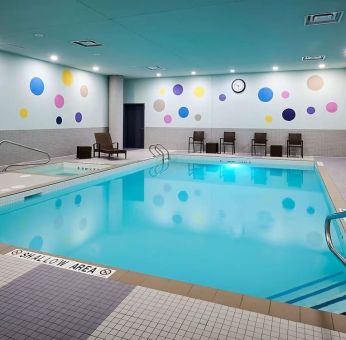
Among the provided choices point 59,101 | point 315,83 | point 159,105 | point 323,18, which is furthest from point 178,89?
point 323,18

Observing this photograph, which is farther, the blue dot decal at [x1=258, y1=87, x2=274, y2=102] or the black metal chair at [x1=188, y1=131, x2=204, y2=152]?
the black metal chair at [x1=188, y1=131, x2=204, y2=152]

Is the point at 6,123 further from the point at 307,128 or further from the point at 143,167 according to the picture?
the point at 307,128

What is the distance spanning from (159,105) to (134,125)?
1423 mm

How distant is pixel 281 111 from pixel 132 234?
28.1 ft

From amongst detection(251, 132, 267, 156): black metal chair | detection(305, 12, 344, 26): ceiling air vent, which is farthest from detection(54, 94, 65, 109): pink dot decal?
detection(305, 12, 344, 26): ceiling air vent

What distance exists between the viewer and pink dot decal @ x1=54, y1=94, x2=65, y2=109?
984 cm

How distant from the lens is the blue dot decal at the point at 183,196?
240 inches

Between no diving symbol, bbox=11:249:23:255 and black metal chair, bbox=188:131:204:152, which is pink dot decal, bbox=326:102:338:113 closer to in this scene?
black metal chair, bbox=188:131:204:152

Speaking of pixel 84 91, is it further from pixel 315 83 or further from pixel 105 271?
pixel 105 271

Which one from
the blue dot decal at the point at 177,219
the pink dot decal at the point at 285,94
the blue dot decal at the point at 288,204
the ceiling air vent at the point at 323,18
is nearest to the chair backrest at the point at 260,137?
the pink dot decal at the point at 285,94

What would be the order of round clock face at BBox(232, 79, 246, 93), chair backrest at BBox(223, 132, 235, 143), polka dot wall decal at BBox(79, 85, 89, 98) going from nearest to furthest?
polka dot wall decal at BBox(79, 85, 89, 98) < chair backrest at BBox(223, 132, 235, 143) < round clock face at BBox(232, 79, 246, 93)

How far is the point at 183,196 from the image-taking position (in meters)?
6.34

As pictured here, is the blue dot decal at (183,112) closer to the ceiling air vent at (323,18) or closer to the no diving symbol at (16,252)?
the ceiling air vent at (323,18)

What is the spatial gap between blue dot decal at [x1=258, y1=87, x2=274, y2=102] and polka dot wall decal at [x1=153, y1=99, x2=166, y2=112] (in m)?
3.51
